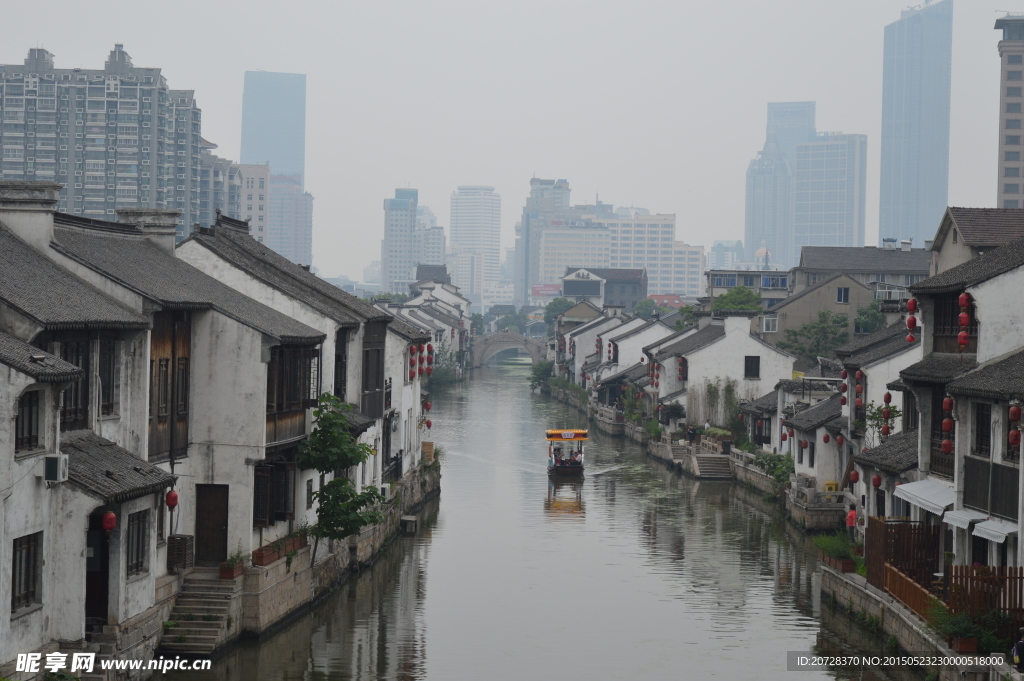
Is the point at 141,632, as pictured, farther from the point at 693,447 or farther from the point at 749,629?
the point at 693,447

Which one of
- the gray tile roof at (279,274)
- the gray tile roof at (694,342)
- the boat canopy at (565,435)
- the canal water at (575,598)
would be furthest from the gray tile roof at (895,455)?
the gray tile roof at (694,342)

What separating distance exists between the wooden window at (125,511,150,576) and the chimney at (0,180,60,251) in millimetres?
5650

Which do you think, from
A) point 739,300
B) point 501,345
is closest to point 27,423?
point 739,300

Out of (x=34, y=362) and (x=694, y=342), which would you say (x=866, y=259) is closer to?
(x=694, y=342)

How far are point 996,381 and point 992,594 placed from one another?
412cm

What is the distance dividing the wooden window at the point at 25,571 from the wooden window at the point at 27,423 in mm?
1425

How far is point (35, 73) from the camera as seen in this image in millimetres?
138500

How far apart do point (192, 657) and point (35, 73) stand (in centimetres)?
12926

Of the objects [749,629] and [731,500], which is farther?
[731,500]

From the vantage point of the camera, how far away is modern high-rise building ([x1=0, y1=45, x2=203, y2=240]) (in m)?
138

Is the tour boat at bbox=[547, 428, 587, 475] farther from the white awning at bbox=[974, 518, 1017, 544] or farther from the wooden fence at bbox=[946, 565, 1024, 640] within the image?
the wooden fence at bbox=[946, 565, 1024, 640]

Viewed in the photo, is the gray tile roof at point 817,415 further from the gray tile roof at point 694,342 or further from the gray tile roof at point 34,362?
the gray tile roof at point 34,362

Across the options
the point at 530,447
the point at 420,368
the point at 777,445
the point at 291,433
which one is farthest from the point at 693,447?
the point at 291,433

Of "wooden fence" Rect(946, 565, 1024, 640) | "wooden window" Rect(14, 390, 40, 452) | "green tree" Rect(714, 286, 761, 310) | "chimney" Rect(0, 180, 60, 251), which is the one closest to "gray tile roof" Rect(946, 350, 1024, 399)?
"wooden fence" Rect(946, 565, 1024, 640)
